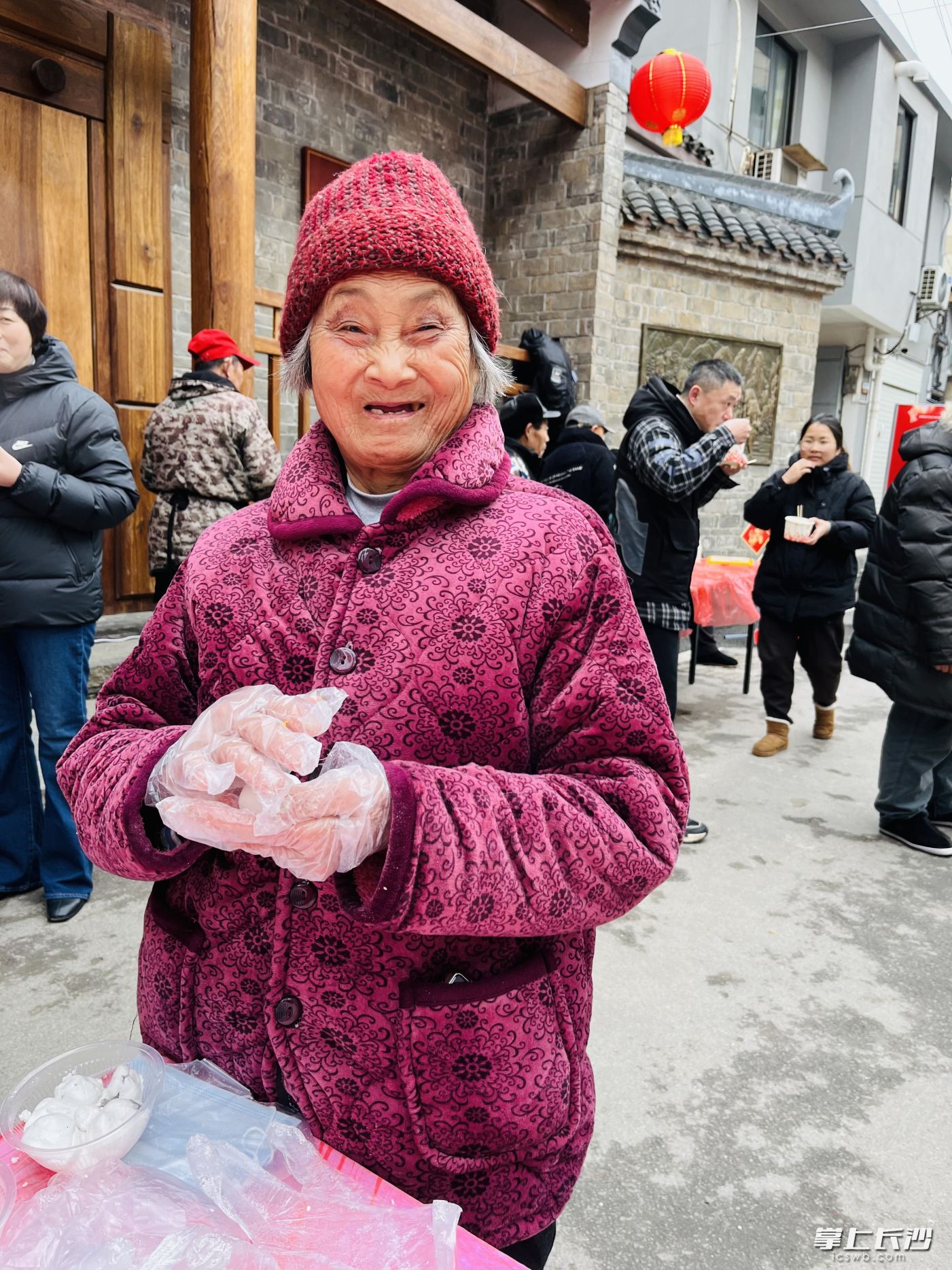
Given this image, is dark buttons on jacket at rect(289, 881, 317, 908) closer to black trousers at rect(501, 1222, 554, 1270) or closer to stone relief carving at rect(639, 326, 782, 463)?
black trousers at rect(501, 1222, 554, 1270)

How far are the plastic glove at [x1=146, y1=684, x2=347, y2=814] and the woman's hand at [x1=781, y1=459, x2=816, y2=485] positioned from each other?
180 inches

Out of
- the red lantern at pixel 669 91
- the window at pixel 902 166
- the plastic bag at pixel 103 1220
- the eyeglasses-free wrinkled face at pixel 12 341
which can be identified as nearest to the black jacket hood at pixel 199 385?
the eyeglasses-free wrinkled face at pixel 12 341

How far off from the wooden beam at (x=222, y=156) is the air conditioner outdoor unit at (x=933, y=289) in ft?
47.0

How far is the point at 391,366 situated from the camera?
1047 mm

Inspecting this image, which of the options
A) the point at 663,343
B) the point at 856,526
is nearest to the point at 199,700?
the point at 856,526

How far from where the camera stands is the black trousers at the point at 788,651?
504cm

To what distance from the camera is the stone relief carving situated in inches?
365

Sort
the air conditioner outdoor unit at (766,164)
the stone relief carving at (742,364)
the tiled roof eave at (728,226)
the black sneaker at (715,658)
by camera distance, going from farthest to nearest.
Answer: the air conditioner outdoor unit at (766,164), the stone relief carving at (742,364), the tiled roof eave at (728,226), the black sneaker at (715,658)

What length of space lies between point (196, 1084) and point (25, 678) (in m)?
2.25

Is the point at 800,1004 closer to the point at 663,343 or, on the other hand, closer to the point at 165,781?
the point at 165,781

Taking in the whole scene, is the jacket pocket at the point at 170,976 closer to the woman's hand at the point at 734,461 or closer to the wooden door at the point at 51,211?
the woman's hand at the point at 734,461

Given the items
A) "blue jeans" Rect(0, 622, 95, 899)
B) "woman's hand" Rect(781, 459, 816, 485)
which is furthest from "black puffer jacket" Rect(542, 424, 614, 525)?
"blue jeans" Rect(0, 622, 95, 899)

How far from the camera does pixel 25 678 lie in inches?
114

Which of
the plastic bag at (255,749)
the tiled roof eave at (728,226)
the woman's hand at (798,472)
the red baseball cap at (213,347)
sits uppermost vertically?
the tiled roof eave at (728,226)
